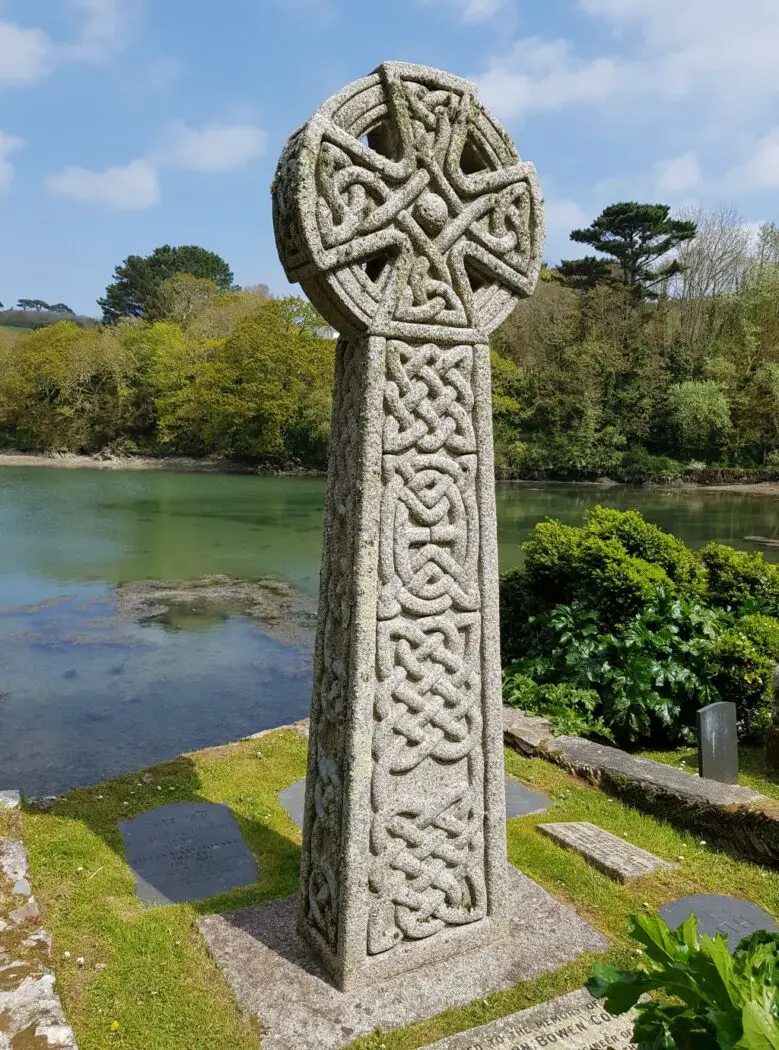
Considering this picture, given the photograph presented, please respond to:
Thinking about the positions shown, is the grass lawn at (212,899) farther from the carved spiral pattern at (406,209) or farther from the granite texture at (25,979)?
the carved spiral pattern at (406,209)

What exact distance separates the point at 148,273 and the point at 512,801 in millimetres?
72992

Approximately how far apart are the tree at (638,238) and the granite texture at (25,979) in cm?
4101

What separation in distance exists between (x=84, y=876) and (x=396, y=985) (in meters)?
1.76

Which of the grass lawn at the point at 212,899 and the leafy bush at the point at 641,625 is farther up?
the leafy bush at the point at 641,625

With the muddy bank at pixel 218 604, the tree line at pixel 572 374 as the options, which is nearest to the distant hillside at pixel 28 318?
the tree line at pixel 572 374

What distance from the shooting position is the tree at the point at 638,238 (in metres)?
38.5

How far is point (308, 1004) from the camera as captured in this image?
2855 millimetres

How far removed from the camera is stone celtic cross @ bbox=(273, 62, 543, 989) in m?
2.73

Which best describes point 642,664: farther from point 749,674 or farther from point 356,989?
point 356,989

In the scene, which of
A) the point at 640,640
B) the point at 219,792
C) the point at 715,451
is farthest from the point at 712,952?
the point at 715,451

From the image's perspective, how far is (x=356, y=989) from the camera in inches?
115

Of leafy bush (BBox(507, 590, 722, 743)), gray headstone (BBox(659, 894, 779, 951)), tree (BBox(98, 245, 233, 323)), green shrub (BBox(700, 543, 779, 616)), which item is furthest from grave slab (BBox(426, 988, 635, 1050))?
tree (BBox(98, 245, 233, 323))

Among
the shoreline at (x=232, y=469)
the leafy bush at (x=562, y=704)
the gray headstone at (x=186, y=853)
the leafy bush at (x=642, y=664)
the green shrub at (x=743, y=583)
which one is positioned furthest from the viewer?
the shoreline at (x=232, y=469)

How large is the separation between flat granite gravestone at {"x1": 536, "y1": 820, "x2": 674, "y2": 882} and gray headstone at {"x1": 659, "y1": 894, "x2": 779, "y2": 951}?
0.26 m
